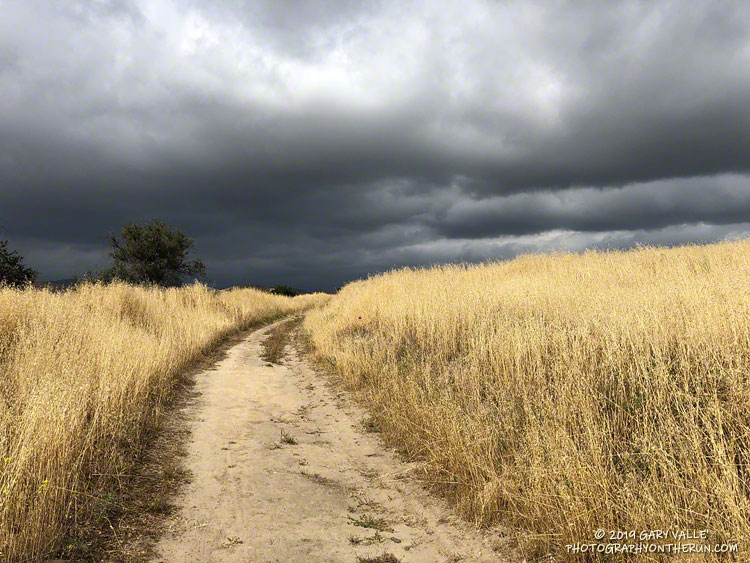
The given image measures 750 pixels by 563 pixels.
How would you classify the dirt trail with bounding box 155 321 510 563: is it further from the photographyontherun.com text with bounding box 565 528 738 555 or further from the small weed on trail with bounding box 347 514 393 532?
the photographyontherun.com text with bounding box 565 528 738 555

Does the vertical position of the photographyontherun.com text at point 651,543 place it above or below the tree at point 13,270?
below

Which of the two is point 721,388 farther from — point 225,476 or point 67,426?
point 67,426

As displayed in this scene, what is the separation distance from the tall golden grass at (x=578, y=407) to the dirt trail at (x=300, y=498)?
45cm

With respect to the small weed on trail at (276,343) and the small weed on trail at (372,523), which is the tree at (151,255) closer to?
the small weed on trail at (276,343)

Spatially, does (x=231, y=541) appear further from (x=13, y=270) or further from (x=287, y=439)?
(x=13, y=270)

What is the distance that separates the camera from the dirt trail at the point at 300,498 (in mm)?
4348

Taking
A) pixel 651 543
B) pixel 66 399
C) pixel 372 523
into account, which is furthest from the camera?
pixel 66 399

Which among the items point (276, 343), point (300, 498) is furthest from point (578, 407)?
point (276, 343)

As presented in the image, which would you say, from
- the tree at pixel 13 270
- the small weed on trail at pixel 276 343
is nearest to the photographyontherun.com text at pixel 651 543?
the small weed on trail at pixel 276 343

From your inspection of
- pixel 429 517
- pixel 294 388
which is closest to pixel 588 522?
pixel 429 517

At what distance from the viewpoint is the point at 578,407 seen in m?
5.21

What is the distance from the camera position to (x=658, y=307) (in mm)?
7848

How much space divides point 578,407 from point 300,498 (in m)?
3.61

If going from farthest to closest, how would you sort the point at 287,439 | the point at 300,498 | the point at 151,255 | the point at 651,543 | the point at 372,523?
the point at 151,255, the point at 287,439, the point at 300,498, the point at 372,523, the point at 651,543
